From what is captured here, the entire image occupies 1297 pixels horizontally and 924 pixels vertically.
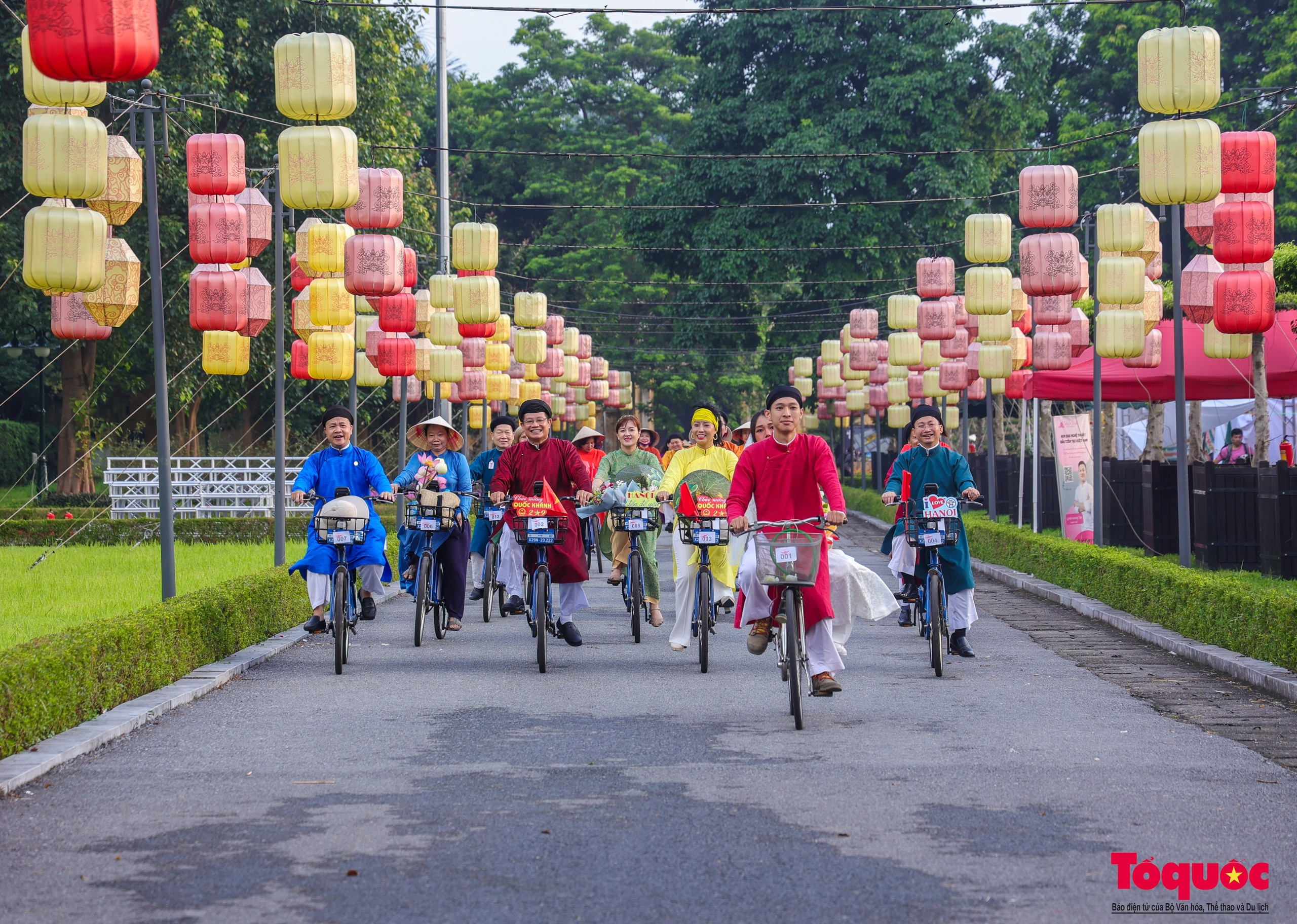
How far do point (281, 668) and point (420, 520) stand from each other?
5.67 ft

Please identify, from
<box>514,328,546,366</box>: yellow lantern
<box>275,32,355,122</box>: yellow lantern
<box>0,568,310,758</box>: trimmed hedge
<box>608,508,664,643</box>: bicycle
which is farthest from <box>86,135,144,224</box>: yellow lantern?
<box>514,328,546,366</box>: yellow lantern

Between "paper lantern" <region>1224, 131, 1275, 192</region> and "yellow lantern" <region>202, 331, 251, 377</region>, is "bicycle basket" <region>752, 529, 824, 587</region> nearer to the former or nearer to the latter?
"paper lantern" <region>1224, 131, 1275, 192</region>

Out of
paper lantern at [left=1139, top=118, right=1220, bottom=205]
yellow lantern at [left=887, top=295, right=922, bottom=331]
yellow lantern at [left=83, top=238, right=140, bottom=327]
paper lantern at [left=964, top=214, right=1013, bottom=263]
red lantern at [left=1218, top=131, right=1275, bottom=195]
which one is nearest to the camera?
paper lantern at [left=1139, top=118, right=1220, bottom=205]

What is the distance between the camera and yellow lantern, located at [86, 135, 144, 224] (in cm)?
1368

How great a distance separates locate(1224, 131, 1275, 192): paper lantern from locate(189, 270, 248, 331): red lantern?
940cm

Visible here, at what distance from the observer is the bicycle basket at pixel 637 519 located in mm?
12734

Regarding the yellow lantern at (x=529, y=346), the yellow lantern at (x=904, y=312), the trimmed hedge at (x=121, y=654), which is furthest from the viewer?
the yellow lantern at (x=529, y=346)

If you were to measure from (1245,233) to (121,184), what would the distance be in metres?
9.78

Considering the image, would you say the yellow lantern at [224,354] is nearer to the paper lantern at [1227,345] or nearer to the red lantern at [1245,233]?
the red lantern at [1245,233]

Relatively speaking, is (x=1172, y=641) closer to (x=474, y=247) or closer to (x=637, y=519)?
(x=637, y=519)

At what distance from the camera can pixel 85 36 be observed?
7570 mm

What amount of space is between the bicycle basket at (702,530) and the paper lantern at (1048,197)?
8.59 meters

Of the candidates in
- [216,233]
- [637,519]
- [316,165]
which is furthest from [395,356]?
[637,519]

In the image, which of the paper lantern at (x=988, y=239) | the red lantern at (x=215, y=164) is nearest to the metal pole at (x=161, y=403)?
the red lantern at (x=215, y=164)
